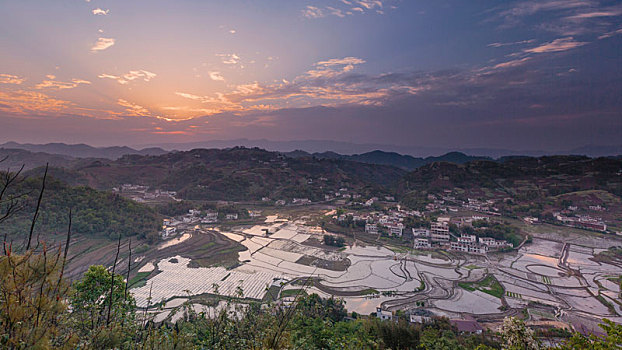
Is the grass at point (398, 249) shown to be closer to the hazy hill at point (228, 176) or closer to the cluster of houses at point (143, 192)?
the hazy hill at point (228, 176)

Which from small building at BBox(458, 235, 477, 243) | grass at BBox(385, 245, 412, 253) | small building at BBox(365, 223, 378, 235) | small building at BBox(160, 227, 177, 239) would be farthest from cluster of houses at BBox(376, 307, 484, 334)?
small building at BBox(160, 227, 177, 239)

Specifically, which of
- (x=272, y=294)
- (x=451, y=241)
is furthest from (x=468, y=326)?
(x=451, y=241)

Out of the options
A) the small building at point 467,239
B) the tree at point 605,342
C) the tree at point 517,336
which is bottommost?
the small building at point 467,239

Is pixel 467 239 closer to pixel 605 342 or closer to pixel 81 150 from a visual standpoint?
pixel 605 342

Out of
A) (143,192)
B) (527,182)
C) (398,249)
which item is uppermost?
(527,182)

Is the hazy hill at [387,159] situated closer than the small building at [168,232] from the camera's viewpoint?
No

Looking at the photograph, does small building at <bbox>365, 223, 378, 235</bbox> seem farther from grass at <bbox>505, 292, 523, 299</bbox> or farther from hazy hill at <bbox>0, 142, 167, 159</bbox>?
hazy hill at <bbox>0, 142, 167, 159</bbox>

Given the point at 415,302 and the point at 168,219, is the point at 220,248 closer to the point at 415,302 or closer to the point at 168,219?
the point at 168,219

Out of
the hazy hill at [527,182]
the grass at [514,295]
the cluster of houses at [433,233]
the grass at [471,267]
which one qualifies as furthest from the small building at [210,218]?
the grass at [514,295]
